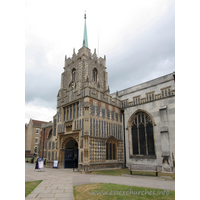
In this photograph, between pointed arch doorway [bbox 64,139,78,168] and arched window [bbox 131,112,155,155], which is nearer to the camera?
arched window [bbox 131,112,155,155]

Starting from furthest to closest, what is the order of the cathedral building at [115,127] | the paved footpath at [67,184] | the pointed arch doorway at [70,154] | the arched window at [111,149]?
the pointed arch doorway at [70,154]
the arched window at [111,149]
the cathedral building at [115,127]
the paved footpath at [67,184]

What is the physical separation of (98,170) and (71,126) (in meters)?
5.13

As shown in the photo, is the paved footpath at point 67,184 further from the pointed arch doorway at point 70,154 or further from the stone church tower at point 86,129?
the pointed arch doorway at point 70,154

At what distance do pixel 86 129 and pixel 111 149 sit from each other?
162 inches

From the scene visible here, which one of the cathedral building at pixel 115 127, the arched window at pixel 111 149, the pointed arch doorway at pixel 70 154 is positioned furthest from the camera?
the pointed arch doorway at pixel 70 154

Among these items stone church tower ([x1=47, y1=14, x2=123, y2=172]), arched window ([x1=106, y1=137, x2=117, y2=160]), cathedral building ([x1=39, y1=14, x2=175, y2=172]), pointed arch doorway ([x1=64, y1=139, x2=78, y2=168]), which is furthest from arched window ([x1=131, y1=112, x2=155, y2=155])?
pointed arch doorway ([x1=64, y1=139, x2=78, y2=168])

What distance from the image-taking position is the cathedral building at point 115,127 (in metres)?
15.0

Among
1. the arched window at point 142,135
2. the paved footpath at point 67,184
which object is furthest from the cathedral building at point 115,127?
the paved footpath at point 67,184

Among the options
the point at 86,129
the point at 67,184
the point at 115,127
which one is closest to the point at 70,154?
the point at 86,129

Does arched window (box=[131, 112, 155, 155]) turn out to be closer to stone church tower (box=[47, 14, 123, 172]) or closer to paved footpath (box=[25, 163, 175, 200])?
stone church tower (box=[47, 14, 123, 172])

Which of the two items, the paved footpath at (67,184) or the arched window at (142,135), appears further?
the arched window at (142,135)

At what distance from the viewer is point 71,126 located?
16.9 metres

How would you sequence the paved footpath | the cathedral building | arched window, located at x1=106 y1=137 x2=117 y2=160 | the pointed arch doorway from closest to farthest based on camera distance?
the paved footpath, the cathedral building, arched window, located at x1=106 y1=137 x2=117 y2=160, the pointed arch doorway

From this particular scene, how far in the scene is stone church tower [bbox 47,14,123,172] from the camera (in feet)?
49.4
